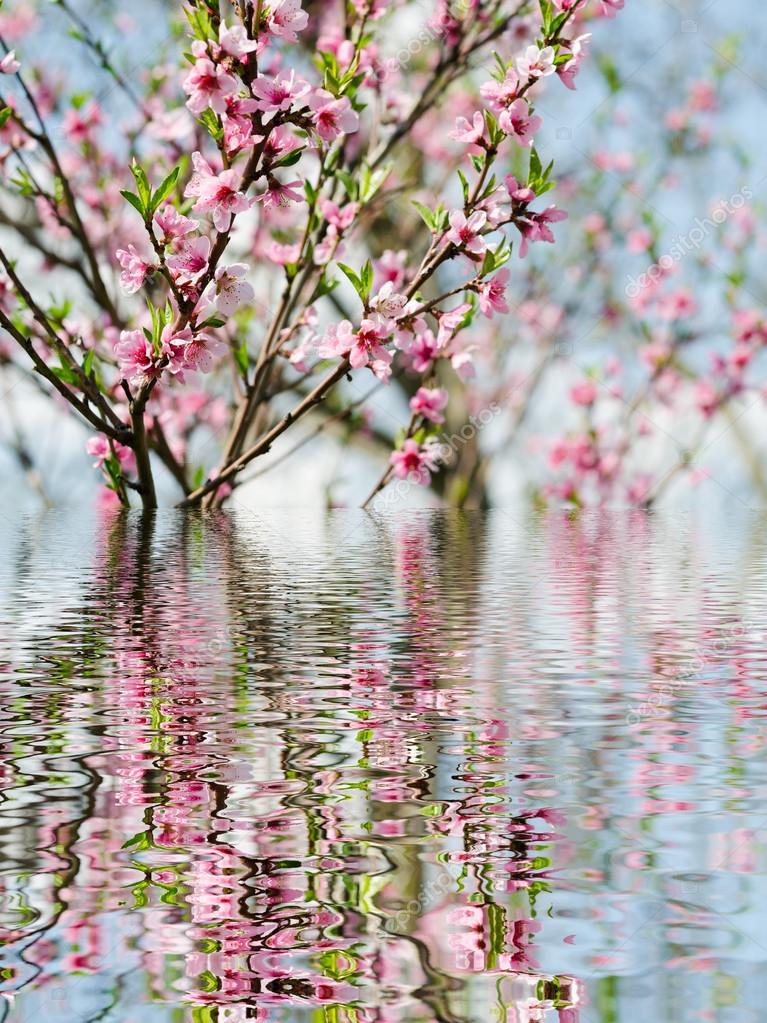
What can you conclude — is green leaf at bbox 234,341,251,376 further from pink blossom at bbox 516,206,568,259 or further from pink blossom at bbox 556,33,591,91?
pink blossom at bbox 556,33,591,91

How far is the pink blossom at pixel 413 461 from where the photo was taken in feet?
13.6

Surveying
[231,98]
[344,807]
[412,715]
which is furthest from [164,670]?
[231,98]

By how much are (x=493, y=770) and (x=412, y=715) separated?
22 cm

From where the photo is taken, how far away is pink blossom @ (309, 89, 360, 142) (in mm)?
→ 2480

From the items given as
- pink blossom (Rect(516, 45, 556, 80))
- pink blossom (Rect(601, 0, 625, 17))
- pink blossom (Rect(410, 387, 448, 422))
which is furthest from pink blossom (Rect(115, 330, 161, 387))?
pink blossom (Rect(410, 387, 448, 422))

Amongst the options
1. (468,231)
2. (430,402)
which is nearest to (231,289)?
(468,231)

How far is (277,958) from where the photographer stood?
0.66 metres

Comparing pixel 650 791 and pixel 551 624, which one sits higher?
pixel 551 624

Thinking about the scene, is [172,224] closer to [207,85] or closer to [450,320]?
[207,85]

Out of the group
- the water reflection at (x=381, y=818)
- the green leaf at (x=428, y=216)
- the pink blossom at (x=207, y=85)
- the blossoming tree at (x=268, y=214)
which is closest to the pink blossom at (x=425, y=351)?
the blossoming tree at (x=268, y=214)

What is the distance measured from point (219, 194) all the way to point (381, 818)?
184 centimetres

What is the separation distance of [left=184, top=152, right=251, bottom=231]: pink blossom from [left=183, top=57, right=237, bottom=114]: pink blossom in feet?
0.36

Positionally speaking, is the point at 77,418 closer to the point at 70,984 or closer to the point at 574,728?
the point at 574,728

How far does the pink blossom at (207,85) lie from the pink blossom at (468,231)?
0.60 m
